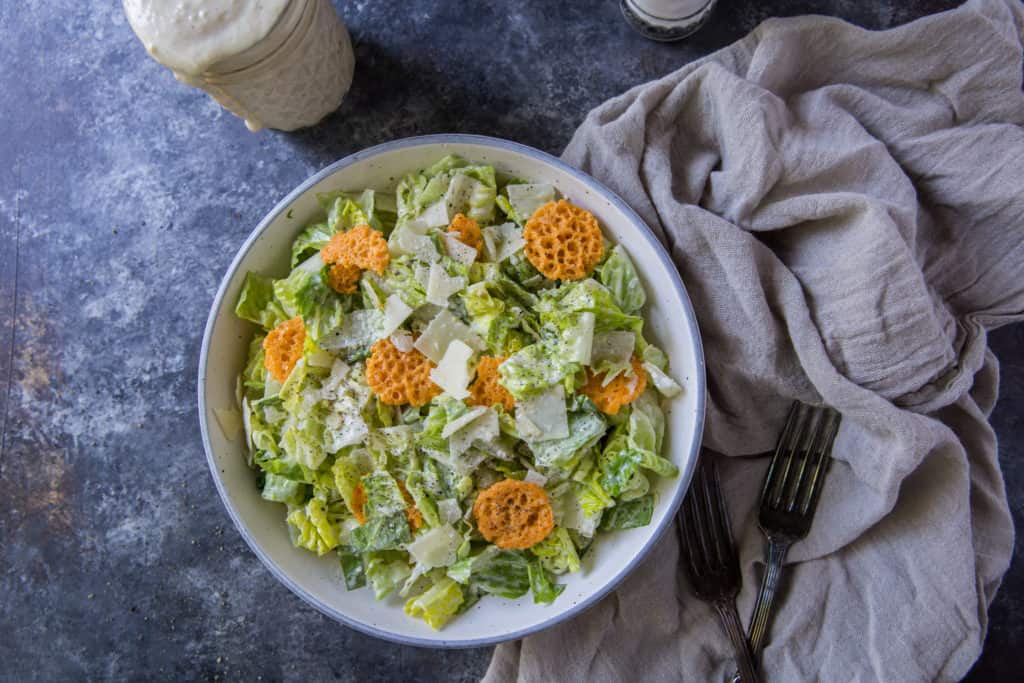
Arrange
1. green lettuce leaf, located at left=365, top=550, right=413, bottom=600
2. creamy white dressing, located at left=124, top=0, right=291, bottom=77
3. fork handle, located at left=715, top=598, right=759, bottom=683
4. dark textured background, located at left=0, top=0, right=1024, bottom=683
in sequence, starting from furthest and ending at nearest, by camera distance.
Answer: dark textured background, located at left=0, top=0, right=1024, bottom=683
fork handle, located at left=715, top=598, right=759, bottom=683
green lettuce leaf, located at left=365, top=550, right=413, bottom=600
creamy white dressing, located at left=124, top=0, right=291, bottom=77

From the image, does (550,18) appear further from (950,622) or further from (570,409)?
(950,622)

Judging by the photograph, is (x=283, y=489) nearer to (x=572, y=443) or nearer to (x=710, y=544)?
(x=572, y=443)

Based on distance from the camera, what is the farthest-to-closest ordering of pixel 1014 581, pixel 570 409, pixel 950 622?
pixel 1014 581 < pixel 950 622 < pixel 570 409

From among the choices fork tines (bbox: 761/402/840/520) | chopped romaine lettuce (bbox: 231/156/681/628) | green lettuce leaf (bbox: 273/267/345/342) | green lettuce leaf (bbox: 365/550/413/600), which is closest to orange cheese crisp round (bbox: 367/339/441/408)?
chopped romaine lettuce (bbox: 231/156/681/628)

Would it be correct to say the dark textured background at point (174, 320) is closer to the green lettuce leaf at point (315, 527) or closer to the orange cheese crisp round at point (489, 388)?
the green lettuce leaf at point (315, 527)

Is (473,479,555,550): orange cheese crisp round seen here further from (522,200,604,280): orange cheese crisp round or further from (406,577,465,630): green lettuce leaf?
(522,200,604,280): orange cheese crisp round

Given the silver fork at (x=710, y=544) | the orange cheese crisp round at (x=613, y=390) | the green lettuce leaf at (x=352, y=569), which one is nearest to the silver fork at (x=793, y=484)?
the silver fork at (x=710, y=544)

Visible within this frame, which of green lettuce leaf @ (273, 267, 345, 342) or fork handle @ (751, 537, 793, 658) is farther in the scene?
fork handle @ (751, 537, 793, 658)

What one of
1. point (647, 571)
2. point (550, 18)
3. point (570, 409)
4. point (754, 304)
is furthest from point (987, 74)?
point (647, 571)
